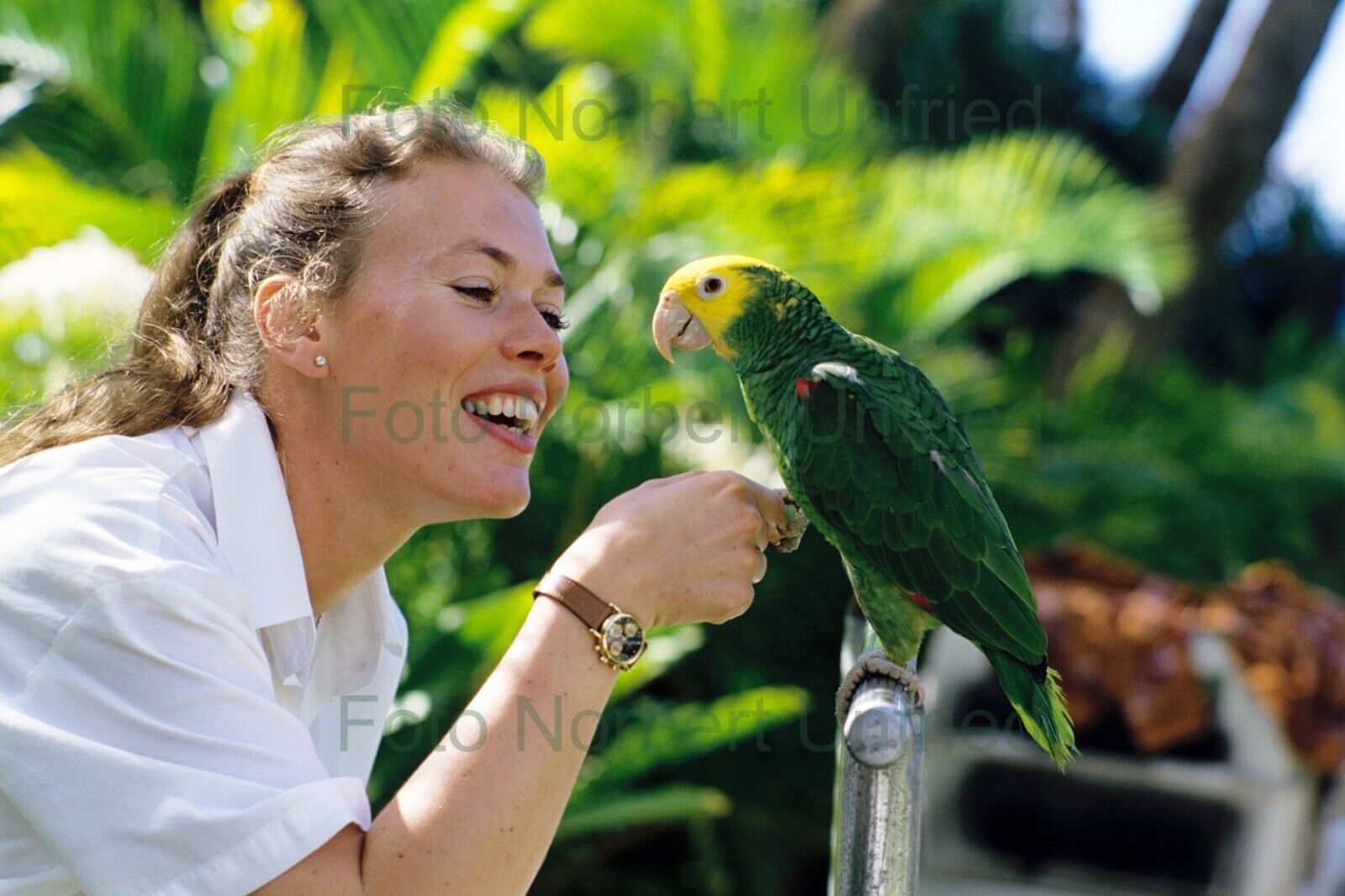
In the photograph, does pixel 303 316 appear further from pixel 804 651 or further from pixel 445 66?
pixel 804 651

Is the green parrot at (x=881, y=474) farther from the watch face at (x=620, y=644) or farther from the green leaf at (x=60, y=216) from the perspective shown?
the green leaf at (x=60, y=216)

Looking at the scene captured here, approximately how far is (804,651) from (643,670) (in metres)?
1.17

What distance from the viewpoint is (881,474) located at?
4.16 feet

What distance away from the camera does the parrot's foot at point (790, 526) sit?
47.9 inches

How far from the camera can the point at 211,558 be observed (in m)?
Result: 1.04

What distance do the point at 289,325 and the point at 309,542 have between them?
0.22m

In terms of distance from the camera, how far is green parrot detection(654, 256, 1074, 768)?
1.20 m

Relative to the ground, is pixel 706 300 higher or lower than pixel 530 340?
higher

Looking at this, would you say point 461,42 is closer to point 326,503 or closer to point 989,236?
point 989,236

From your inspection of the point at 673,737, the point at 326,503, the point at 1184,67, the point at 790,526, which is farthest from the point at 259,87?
the point at 1184,67

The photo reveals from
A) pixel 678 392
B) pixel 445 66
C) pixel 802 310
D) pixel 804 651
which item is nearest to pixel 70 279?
pixel 445 66

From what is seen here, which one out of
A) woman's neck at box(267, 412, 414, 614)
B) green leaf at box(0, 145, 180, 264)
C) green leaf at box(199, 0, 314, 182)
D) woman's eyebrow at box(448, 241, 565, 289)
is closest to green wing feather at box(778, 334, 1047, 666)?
woman's eyebrow at box(448, 241, 565, 289)

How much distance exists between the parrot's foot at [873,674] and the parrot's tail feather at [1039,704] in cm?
8

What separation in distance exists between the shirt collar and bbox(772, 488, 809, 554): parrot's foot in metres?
0.46
